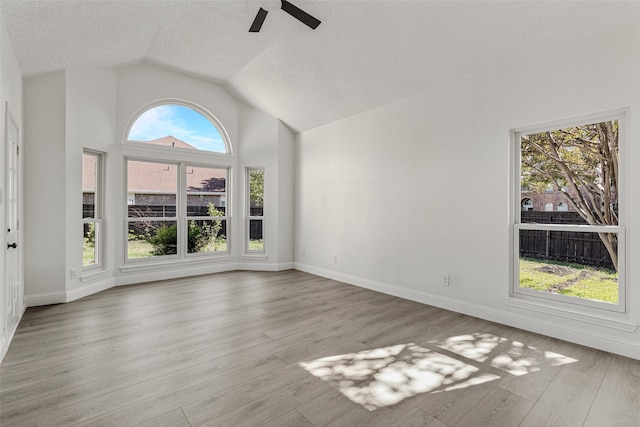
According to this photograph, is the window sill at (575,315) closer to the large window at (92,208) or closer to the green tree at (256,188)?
the green tree at (256,188)

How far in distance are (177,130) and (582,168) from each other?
18.9 ft

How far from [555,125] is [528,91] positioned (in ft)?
1.41

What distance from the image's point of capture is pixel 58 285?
4.10 meters

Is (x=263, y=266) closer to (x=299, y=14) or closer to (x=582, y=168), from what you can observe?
(x=299, y=14)

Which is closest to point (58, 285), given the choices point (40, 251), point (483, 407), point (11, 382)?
point (40, 251)

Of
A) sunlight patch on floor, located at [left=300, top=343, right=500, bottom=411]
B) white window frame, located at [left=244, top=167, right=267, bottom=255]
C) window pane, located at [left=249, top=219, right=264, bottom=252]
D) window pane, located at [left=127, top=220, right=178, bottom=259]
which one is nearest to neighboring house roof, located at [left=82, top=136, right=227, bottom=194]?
white window frame, located at [left=244, top=167, right=267, bottom=255]

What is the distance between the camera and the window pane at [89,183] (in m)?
4.61

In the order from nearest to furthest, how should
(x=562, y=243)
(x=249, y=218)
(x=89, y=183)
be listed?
(x=562, y=243) < (x=89, y=183) < (x=249, y=218)

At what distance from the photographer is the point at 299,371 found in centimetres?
241

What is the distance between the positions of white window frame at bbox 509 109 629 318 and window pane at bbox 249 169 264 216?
4.40 metres

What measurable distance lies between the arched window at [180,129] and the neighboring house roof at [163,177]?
4 cm

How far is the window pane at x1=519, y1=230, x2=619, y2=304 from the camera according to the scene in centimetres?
289

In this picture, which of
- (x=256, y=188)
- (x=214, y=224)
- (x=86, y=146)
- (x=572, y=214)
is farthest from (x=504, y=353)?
(x=86, y=146)

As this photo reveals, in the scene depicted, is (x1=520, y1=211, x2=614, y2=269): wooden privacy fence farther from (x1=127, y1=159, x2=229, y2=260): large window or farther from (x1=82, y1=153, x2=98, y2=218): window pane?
(x1=82, y1=153, x2=98, y2=218): window pane
